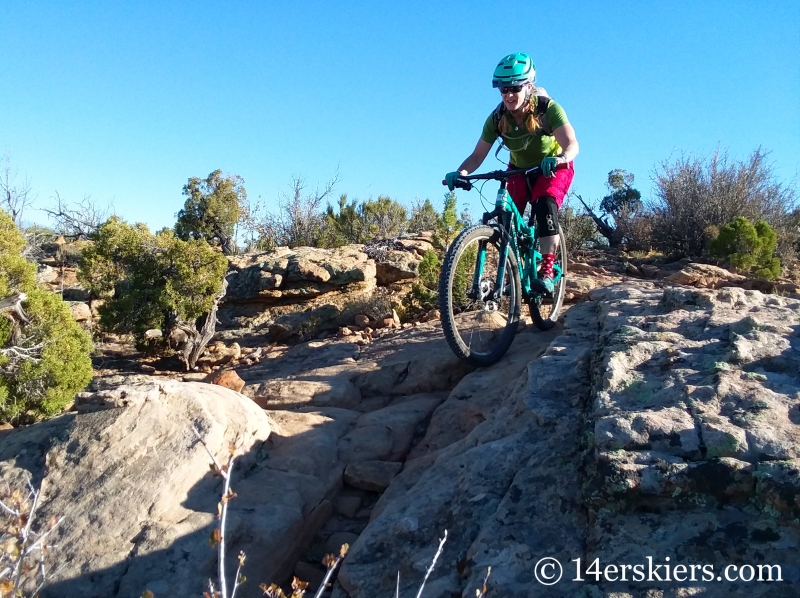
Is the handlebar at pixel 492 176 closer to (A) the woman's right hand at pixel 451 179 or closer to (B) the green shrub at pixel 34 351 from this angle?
(A) the woman's right hand at pixel 451 179

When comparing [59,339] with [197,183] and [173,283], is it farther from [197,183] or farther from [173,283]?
[197,183]

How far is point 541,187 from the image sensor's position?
14.6 ft

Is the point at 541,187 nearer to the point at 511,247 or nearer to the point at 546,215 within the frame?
the point at 546,215

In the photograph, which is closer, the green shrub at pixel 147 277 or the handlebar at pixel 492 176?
the handlebar at pixel 492 176

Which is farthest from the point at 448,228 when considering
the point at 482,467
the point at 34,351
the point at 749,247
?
the point at 482,467

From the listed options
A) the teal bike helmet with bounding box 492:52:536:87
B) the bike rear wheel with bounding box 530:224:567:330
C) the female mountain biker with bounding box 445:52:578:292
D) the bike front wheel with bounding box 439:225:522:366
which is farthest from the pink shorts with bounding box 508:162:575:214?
the teal bike helmet with bounding box 492:52:536:87

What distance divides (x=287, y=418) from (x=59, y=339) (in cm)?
247

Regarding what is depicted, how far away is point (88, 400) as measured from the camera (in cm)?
350

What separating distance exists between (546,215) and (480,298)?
0.87 metres

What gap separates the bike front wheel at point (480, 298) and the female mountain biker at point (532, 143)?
1.03ft

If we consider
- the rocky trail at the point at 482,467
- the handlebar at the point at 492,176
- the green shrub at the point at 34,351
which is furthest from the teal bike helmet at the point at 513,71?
the green shrub at the point at 34,351

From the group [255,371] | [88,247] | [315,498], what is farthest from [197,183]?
[315,498]

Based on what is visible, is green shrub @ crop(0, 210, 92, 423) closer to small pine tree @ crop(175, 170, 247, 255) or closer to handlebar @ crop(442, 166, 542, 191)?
handlebar @ crop(442, 166, 542, 191)

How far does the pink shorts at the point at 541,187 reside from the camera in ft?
14.6
